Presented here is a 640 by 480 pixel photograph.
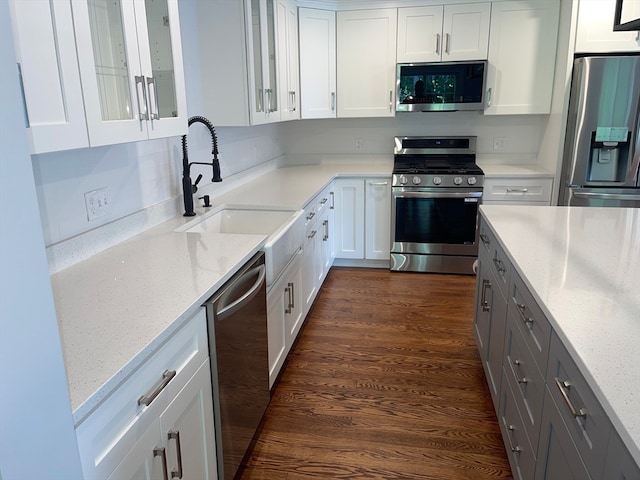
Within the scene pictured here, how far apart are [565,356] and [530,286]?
34cm

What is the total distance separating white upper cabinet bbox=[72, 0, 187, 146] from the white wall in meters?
0.71

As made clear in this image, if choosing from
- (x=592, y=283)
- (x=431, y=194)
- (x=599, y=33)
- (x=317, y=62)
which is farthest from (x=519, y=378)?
(x=317, y=62)

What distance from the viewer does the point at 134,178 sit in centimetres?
212

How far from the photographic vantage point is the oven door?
392cm

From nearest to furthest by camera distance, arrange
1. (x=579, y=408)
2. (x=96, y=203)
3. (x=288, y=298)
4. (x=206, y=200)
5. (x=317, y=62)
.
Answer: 1. (x=579, y=408)
2. (x=96, y=203)
3. (x=288, y=298)
4. (x=206, y=200)
5. (x=317, y=62)

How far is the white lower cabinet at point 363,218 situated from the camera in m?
4.11

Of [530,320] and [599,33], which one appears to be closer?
[530,320]

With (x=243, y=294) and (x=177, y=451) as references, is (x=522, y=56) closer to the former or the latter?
(x=243, y=294)

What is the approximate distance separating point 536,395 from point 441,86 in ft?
10.2

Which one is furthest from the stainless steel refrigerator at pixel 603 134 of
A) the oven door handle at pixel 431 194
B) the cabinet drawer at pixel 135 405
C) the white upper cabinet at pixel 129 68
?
the cabinet drawer at pixel 135 405

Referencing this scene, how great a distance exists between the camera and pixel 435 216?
399 centimetres

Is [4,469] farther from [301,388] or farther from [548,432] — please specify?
[301,388]

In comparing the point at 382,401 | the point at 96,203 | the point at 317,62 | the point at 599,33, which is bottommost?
the point at 382,401

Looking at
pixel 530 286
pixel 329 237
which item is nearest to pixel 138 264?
pixel 530 286
